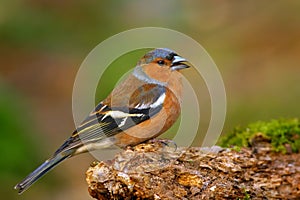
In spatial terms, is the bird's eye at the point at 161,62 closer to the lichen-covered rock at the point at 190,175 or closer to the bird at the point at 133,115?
the bird at the point at 133,115

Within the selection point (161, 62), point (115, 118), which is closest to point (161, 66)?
point (161, 62)

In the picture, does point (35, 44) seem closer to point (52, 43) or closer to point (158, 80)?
point (52, 43)

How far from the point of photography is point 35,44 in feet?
42.9

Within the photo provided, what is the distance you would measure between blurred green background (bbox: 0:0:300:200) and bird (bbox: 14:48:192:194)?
3.49m

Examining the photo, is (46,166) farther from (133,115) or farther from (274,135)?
(274,135)

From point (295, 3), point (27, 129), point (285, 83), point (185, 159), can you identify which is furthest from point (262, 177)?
point (295, 3)

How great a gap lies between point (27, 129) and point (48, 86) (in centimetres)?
392

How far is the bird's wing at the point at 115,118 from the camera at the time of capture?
560cm

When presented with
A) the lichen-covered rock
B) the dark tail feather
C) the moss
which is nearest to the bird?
the dark tail feather

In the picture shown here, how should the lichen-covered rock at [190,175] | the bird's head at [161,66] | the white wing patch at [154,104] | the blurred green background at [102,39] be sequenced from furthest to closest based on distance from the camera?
the blurred green background at [102,39]
the bird's head at [161,66]
the white wing patch at [154,104]
the lichen-covered rock at [190,175]

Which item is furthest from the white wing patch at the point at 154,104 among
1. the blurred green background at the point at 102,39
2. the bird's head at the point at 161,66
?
the blurred green background at the point at 102,39

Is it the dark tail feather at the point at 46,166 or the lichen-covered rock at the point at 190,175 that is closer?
the lichen-covered rock at the point at 190,175

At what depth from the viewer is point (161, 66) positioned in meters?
6.00

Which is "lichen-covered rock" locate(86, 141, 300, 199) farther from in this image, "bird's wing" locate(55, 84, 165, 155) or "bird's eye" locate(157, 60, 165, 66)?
"bird's eye" locate(157, 60, 165, 66)
